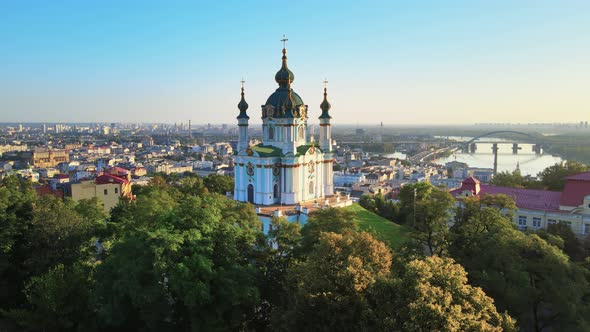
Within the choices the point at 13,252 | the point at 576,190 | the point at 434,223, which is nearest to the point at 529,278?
the point at 434,223

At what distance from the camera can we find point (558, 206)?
25.8m

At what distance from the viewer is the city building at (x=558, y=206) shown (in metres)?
24.8

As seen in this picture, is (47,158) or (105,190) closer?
(105,190)

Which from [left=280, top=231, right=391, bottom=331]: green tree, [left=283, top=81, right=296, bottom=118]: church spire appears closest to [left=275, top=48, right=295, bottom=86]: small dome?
[left=283, top=81, right=296, bottom=118]: church spire

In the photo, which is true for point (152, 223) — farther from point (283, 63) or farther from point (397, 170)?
point (397, 170)

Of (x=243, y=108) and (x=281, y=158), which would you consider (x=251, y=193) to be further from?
(x=243, y=108)

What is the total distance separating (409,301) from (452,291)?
3.71 ft

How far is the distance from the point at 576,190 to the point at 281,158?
17.3 metres

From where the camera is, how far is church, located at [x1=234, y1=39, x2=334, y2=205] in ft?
96.7

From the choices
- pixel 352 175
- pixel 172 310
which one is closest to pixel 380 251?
pixel 172 310

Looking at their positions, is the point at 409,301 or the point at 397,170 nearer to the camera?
the point at 409,301

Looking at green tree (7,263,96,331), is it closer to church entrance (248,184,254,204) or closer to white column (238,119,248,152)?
church entrance (248,184,254,204)

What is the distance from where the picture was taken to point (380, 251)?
13.3 m

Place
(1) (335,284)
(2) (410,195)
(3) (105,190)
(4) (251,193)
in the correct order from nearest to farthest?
(1) (335,284) → (4) (251,193) → (2) (410,195) → (3) (105,190)
